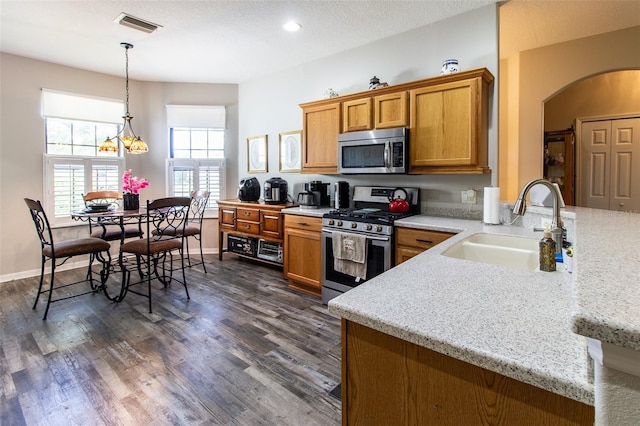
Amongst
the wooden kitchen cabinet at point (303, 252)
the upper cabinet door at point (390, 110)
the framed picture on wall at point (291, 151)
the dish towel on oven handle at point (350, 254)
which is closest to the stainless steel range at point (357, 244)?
the dish towel on oven handle at point (350, 254)

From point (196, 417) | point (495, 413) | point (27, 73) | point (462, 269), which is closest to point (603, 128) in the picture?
point (462, 269)

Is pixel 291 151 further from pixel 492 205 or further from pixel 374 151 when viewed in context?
pixel 492 205

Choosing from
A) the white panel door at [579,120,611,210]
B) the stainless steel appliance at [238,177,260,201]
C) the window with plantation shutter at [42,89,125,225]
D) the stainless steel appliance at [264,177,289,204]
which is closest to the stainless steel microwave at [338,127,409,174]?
the stainless steel appliance at [264,177,289,204]

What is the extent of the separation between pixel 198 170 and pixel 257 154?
A: 102cm

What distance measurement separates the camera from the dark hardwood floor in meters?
1.77

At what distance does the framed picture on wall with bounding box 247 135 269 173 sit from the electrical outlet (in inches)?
111

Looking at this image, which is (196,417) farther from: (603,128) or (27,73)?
(603,128)

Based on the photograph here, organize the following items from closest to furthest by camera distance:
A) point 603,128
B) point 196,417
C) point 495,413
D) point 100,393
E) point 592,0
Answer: point 495,413
point 196,417
point 100,393
point 592,0
point 603,128

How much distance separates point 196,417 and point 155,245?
76.3 inches

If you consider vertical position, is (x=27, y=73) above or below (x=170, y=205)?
above

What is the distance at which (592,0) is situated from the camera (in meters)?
2.73

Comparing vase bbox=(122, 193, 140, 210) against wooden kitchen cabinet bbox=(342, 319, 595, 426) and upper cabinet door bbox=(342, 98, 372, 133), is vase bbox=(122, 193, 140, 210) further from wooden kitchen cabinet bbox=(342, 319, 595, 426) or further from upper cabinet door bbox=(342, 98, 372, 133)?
wooden kitchen cabinet bbox=(342, 319, 595, 426)

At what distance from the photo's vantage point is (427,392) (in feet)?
2.67

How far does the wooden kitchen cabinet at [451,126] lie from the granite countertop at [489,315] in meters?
1.62
